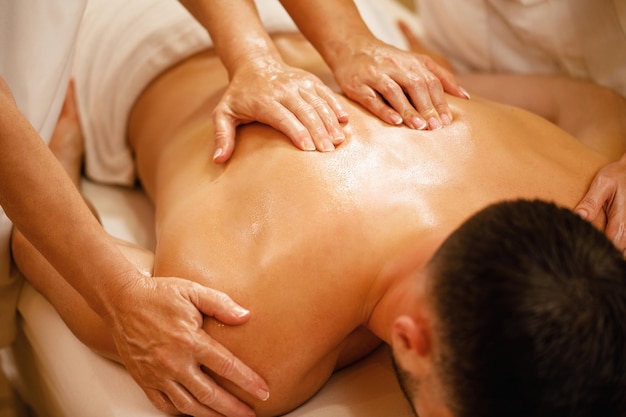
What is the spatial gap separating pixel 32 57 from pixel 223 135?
0.44 meters

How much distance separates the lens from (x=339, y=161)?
1103 mm

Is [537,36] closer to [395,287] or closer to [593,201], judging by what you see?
[593,201]

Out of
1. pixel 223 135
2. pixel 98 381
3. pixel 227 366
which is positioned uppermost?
pixel 223 135

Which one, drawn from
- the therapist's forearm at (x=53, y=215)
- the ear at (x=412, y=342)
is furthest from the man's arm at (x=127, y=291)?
the ear at (x=412, y=342)

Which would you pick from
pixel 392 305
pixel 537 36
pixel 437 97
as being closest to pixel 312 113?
pixel 437 97

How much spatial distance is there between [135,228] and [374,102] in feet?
2.05

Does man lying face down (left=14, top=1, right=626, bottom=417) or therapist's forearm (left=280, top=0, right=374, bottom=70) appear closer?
man lying face down (left=14, top=1, right=626, bottom=417)

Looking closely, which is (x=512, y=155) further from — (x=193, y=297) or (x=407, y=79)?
(x=193, y=297)

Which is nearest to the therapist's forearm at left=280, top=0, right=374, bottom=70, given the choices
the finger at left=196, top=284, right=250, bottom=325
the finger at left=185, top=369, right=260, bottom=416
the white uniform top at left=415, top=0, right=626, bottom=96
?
the white uniform top at left=415, top=0, right=626, bottom=96

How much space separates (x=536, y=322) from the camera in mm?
792

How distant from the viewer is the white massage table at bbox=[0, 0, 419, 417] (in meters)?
1.12

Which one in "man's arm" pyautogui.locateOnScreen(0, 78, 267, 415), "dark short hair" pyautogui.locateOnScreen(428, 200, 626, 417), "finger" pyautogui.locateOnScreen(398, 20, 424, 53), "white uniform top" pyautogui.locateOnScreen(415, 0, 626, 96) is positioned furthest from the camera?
"finger" pyautogui.locateOnScreen(398, 20, 424, 53)

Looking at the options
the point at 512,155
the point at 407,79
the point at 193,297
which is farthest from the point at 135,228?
the point at 512,155

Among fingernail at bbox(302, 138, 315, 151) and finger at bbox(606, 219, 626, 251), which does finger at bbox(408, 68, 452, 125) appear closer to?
fingernail at bbox(302, 138, 315, 151)
